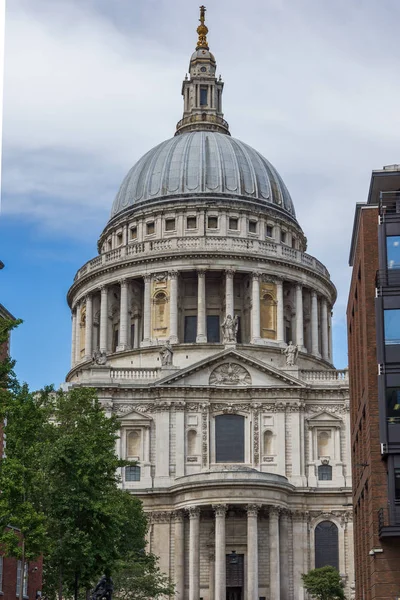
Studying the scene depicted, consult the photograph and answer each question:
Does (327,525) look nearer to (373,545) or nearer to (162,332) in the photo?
(162,332)

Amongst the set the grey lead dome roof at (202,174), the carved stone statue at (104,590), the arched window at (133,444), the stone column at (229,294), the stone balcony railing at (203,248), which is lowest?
the carved stone statue at (104,590)

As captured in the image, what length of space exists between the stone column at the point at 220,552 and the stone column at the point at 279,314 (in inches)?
953

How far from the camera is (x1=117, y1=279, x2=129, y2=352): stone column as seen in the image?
11088cm

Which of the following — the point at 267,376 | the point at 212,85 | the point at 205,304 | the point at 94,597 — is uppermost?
the point at 212,85

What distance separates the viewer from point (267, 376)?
97938mm

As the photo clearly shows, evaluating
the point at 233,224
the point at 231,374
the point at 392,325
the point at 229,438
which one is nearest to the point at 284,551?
the point at 229,438

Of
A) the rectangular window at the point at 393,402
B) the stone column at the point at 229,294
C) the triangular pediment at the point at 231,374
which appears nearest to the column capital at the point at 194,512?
the triangular pediment at the point at 231,374

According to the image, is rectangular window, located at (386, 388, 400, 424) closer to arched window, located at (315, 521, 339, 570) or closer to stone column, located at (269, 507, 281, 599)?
stone column, located at (269, 507, 281, 599)

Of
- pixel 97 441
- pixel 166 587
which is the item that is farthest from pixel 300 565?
pixel 97 441

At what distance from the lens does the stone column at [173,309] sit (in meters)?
108

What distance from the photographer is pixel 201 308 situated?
10975 cm

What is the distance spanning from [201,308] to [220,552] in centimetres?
2705

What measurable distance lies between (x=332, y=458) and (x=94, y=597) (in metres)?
61.2

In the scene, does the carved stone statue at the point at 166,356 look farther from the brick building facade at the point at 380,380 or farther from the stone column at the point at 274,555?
the brick building facade at the point at 380,380
